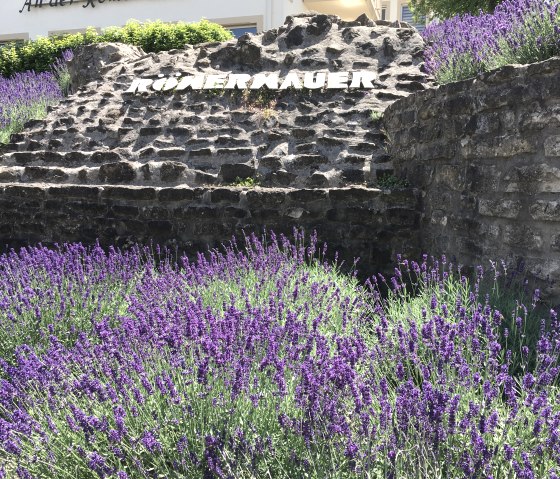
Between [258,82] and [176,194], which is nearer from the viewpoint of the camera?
[176,194]

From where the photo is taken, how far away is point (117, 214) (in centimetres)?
600

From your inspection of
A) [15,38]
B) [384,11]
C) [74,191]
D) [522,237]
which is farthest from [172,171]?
[384,11]

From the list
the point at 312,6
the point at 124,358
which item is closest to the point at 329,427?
the point at 124,358

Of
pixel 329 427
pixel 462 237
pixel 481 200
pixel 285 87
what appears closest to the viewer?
pixel 329 427

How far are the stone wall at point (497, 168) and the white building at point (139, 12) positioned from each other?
39.1 ft

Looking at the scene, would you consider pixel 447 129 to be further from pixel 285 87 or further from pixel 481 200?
pixel 285 87

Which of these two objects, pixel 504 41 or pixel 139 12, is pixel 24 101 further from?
pixel 139 12

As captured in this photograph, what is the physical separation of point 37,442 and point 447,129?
11.5 ft

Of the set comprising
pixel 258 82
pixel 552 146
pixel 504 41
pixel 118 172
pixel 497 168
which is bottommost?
pixel 118 172

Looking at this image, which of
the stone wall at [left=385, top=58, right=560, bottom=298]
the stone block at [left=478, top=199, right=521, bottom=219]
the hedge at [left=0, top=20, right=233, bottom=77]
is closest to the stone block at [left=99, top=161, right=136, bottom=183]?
the stone wall at [left=385, top=58, right=560, bottom=298]

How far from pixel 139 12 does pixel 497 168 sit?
15226 millimetres

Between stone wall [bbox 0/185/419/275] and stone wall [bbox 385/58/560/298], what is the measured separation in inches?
18.4

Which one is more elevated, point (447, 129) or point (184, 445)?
point (447, 129)

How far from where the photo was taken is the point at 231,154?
629cm
